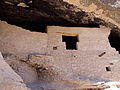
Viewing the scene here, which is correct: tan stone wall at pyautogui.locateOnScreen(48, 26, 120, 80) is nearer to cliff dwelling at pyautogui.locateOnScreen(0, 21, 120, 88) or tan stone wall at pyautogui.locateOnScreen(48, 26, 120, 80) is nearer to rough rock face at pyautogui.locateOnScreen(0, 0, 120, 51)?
cliff dwelling at pyautogui.locateOnScreen(0, 21, 120, 88)

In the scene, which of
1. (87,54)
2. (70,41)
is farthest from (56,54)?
(70,41)

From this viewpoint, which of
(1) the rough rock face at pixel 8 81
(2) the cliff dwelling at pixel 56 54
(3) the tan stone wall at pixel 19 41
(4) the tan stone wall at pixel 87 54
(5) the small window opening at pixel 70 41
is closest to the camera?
(1) the rough rock face at pixel 8 81

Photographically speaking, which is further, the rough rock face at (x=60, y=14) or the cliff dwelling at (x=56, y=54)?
the rough rock face at (x=60, y=14)

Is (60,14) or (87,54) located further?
(60,14)

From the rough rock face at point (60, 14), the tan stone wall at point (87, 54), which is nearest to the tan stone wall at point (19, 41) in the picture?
the tan stone wall at point (87, 54)

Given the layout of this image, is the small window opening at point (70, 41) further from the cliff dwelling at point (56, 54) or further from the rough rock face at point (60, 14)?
the cliff dwelling at point (56, 54)

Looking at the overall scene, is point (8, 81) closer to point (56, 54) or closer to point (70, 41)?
point (56, 54)

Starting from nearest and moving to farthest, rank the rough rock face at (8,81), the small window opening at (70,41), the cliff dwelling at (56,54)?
the rough rock face at (8,81) → the cliff dwelling at (56,54) → the small window opening at (70,41)

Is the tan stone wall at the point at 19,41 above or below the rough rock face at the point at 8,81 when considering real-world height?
below

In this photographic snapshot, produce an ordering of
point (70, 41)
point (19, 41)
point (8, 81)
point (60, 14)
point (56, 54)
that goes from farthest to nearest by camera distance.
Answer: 1. point (70, 41)
2. point (60, 14)
3. point (56, 54)
4. point (19, 41)
5. point (8, 81)

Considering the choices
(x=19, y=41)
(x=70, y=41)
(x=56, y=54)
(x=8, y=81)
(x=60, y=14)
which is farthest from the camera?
(x=70, y=41)

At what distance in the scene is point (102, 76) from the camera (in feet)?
18.4

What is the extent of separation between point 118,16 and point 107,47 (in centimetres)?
77

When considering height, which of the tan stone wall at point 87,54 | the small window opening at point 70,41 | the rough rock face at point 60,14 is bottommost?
the small window opening at point 70,41
